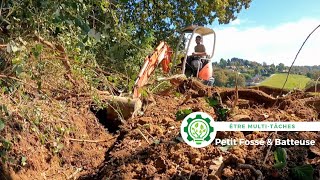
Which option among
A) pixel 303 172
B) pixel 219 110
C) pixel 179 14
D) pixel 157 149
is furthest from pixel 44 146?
pixel 179 14

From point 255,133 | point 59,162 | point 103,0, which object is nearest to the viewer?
point 103,0

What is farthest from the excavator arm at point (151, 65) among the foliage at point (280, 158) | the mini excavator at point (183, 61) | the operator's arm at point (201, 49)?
the foliage at point (280, 158)

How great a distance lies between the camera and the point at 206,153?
331cm

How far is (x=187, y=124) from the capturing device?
3604 millimetres

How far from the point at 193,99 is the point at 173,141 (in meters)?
1.68

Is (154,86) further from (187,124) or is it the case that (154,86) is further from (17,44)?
(17,44)

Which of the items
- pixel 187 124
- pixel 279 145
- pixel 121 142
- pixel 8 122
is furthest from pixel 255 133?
pixel 8 122

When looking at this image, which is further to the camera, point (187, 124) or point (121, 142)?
point (121, 142)

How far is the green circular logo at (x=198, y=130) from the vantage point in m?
3.41

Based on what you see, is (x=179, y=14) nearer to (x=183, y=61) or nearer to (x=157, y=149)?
(x=183, y=61)

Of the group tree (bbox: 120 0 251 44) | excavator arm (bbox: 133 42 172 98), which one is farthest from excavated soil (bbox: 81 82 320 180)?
tree (bbox: 120 0 251 44)

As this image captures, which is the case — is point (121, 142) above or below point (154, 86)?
below

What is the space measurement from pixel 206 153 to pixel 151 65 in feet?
10.6

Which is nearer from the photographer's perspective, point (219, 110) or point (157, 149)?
point (157, 149)
